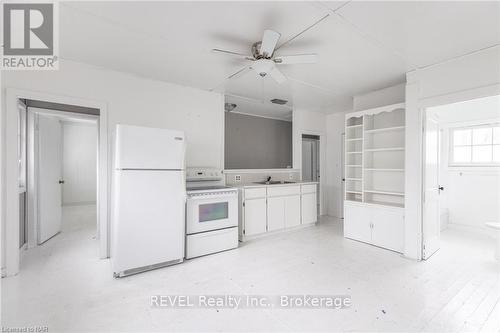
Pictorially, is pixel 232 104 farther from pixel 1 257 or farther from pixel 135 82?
pixel 1 257

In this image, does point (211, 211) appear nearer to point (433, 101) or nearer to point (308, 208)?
point (308, 208)

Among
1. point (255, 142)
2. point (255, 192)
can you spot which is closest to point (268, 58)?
point (255, 192)

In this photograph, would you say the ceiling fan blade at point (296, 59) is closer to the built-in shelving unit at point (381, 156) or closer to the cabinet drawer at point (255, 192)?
the built-in shelving unit at point (381, 156)

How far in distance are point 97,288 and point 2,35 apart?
256 cm

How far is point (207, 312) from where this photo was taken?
1945mm

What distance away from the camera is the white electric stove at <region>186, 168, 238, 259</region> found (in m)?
3.06

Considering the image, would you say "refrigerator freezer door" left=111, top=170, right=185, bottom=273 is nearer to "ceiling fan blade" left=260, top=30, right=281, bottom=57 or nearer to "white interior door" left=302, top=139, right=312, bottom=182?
"ceiling fan blade" left=260, top=30, right=281, bottom=57

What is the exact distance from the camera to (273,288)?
2293mm

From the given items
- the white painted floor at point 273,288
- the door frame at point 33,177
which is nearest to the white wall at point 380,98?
the white painted floor at point 273,288

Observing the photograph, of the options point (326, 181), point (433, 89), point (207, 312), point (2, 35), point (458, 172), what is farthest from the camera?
point (326, 181)

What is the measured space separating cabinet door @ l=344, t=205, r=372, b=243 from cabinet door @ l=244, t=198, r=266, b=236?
141 centimetres

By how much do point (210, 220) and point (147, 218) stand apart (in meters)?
0.86

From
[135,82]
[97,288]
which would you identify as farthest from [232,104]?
[97,288]

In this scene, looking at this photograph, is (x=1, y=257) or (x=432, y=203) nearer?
(x=1, y=257)
